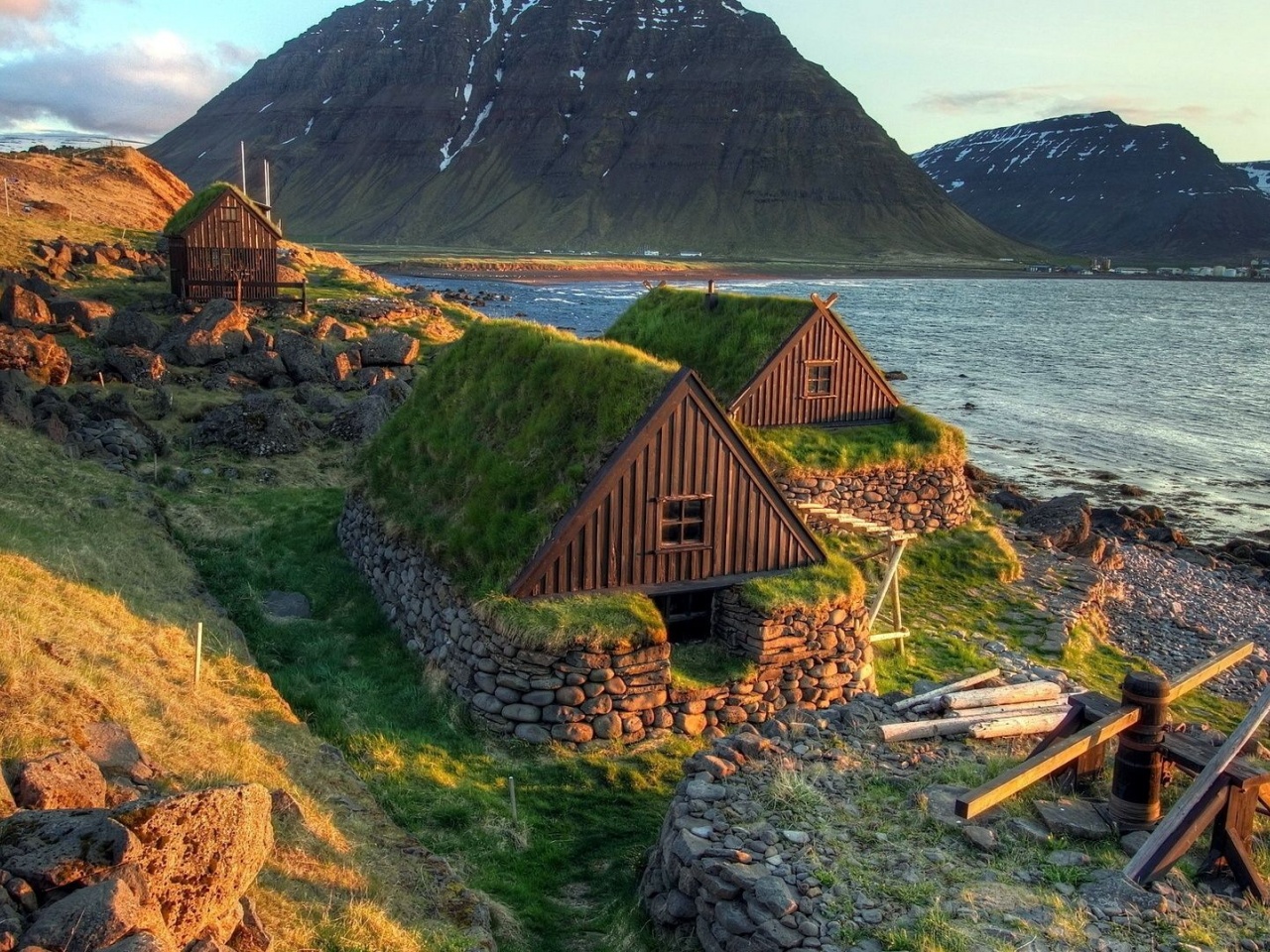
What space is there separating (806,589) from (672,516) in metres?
2.69

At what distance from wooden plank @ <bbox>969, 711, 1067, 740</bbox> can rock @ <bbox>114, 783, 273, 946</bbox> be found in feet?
31.9

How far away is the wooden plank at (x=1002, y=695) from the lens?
1492cm

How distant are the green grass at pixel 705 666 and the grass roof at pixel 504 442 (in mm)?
3177

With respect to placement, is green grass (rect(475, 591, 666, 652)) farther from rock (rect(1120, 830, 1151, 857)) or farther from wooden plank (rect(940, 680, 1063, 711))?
rock (rect(1120, 830, 1151, 857))

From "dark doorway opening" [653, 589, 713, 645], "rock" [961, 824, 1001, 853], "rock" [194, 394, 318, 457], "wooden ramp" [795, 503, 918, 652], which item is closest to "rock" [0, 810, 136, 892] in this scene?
"rock" [961, 824, 1001, 853]

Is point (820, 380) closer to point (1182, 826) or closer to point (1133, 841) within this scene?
point (1133, 841)

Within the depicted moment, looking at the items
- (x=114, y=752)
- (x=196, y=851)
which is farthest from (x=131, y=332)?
(x=196, y=851)

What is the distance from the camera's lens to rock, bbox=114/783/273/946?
7.40m

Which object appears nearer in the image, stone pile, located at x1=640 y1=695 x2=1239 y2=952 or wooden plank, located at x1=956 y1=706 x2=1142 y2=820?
stone pile, located at x1=640 y1=695 x2=1239 y2=952

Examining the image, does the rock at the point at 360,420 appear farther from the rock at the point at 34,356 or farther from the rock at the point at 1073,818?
the rock at the point at 1073,818

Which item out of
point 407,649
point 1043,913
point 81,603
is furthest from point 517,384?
point 1043,913

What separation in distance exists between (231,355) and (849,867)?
35.7m

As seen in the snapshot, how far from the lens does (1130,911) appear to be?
10.2m

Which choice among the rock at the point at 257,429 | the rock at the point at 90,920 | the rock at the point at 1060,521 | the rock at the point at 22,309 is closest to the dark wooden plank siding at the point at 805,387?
the rock at the point at 1060,521
